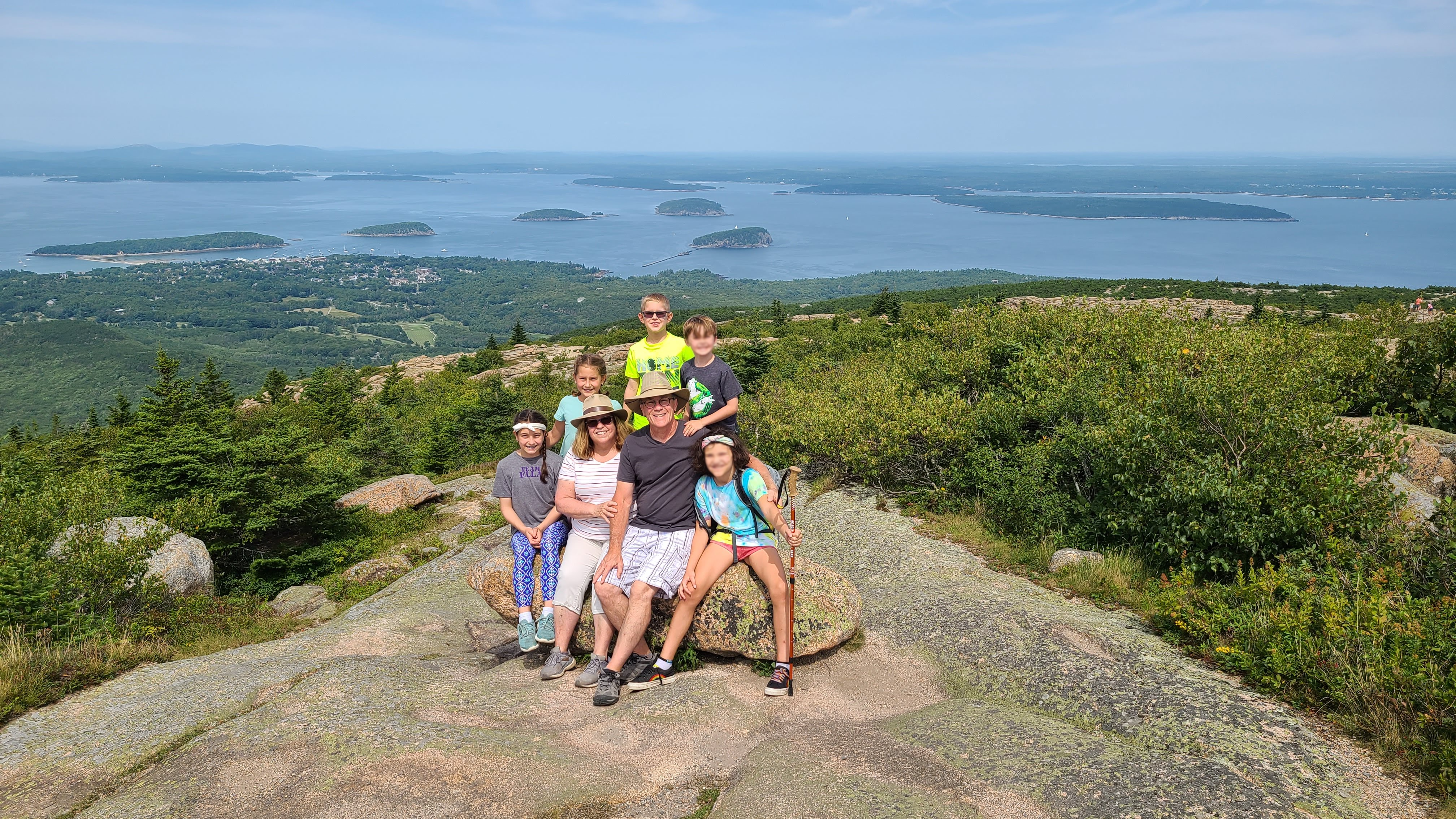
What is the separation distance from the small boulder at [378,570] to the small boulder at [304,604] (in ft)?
1.93

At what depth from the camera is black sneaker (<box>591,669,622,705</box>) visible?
19.2 ft

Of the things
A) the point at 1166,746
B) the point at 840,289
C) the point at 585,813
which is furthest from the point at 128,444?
the point at 840,289

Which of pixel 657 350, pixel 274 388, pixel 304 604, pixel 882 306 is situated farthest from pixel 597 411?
pixel 882 306

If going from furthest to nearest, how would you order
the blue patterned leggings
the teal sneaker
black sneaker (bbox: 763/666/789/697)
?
the blue patterned leggings → the teal sneaker → black sneaker (bbox: 763/666/789/697)

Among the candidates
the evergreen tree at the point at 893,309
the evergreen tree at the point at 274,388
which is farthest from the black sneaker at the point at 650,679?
the evergreen tree at the point at 274,388

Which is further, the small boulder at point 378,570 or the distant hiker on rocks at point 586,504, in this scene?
the small boulder at point 378,570

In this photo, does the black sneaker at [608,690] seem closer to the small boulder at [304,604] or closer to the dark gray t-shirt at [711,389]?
the dark gray t-shirt at [711,389]

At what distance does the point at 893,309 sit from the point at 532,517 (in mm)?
43091

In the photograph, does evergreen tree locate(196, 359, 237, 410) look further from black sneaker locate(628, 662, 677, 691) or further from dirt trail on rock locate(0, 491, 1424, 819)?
black sneaker locate(628, 662, 677, 691)

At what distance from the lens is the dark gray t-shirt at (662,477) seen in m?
6.34

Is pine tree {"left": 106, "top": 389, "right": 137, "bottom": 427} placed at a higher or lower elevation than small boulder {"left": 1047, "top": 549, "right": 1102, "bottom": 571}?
lower

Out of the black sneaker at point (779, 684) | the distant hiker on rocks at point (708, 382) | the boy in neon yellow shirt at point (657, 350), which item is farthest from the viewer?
the boy in neon yellow shirt at point (657, 350)

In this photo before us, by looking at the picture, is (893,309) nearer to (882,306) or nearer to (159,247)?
(882,306)


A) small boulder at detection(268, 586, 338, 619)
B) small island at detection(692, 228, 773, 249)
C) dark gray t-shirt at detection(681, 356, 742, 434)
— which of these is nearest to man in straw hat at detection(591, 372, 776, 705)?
dark gray t-shirt at detection(681, 356, 742, 434)
